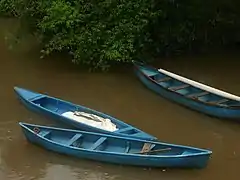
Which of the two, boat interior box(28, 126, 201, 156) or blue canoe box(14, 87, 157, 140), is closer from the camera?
boat interior box(28, 126, 201, 156)

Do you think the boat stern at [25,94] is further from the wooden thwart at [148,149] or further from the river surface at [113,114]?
the wooden thwart at [148,149]

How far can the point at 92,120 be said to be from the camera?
1159 centimetres

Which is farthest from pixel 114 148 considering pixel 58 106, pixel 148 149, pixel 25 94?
pixel 25 94

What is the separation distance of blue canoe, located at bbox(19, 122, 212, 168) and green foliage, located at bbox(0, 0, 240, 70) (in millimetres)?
3671

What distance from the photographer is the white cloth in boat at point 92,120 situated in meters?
11.3

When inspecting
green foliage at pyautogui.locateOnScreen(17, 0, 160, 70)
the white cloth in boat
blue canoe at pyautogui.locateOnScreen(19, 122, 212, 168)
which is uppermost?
green foliage at pyautogui.locateOnScreen(17, 0, 160, 70)

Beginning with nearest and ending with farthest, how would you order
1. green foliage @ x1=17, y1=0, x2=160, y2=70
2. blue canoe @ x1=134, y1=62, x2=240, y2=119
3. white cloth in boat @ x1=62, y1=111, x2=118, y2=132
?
white cloth in boat @ x1=62, y1=111, x2=118, y2=132, blue canoe @ x1=134, y1=62, x2=240, y2=119, green foliage @ x1=17, y1=0, x2=160, y2=70

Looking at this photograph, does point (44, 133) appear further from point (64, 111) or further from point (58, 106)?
point (58, 106)

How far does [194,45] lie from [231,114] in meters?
4.67

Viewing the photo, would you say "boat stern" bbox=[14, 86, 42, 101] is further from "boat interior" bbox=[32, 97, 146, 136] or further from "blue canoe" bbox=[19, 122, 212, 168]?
"blue canoe" bbox=[19, 122, 212, 168]

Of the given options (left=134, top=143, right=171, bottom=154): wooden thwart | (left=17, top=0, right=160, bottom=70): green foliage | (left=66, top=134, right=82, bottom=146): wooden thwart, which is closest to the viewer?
(left=134, top=143, right=171, bottom=154): wooden thwart

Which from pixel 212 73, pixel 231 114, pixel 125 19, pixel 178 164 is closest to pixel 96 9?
pixel 125 19

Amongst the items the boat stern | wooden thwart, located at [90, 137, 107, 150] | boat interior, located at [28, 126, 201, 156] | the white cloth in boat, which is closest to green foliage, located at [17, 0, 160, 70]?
Answer: the boat stern

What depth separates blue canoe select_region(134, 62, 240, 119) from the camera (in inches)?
467
